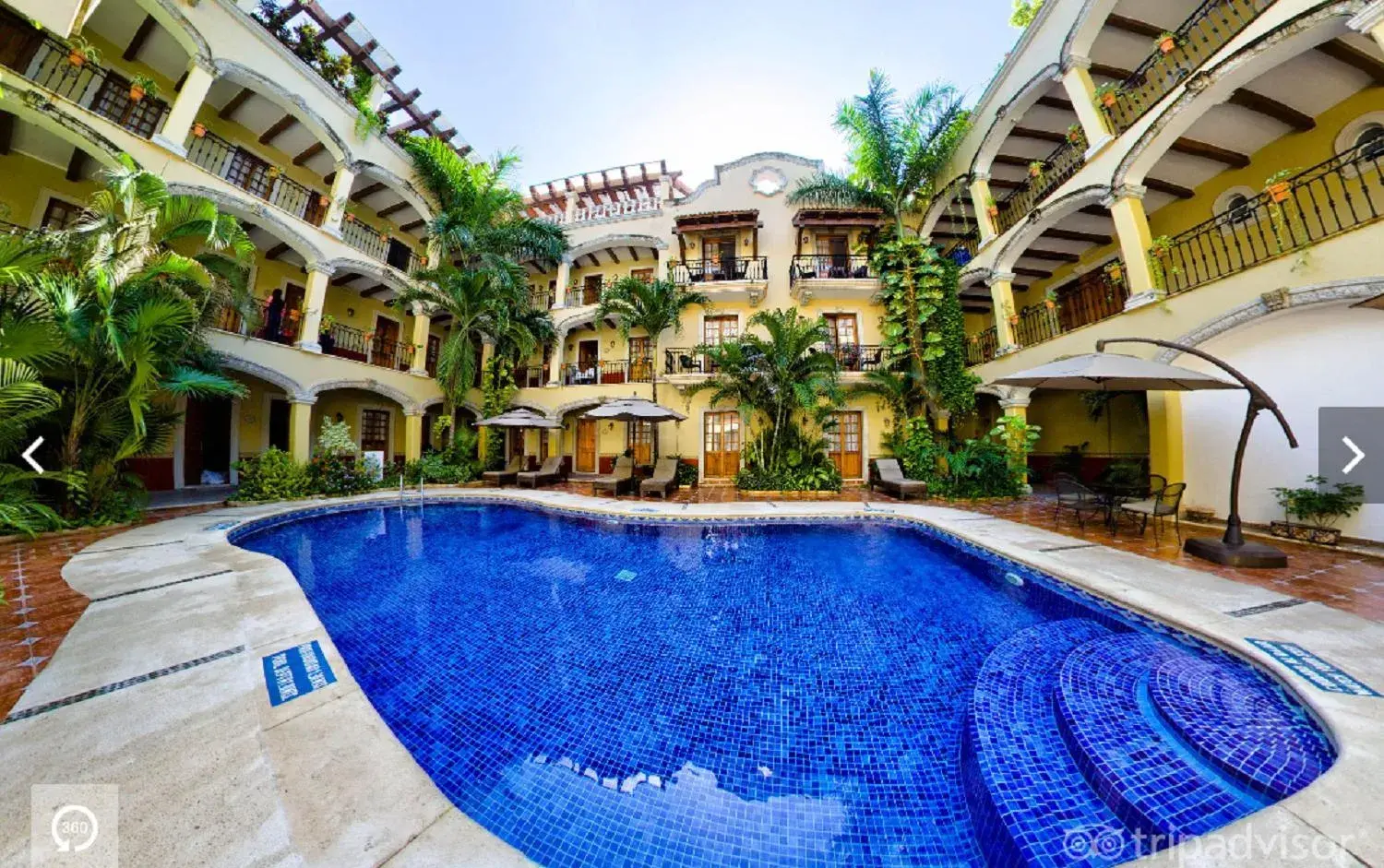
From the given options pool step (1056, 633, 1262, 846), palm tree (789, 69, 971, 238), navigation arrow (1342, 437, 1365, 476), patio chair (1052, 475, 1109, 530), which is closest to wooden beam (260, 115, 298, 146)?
palm tree (789, 69, 971, 238)

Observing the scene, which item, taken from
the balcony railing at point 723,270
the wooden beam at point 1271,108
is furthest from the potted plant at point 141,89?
the wooden beam at point 1271,108

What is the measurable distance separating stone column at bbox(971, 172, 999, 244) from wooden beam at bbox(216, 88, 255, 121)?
18.4 metres

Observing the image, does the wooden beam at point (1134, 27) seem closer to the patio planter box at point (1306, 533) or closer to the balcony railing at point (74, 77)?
the patio planter box at point (1306, 533)

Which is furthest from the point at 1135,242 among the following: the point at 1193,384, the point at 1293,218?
the point at 1193,384

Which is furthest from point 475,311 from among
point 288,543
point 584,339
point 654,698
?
point 654,698

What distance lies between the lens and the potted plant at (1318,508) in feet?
17.4

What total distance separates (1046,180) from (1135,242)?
11.4 feet

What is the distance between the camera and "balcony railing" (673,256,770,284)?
13680 millimetres

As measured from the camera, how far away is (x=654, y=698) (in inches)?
117

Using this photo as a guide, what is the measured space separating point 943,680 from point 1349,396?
7404 millimetres

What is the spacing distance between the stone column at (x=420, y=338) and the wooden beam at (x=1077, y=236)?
702 inches

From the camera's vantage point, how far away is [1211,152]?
7.54 m

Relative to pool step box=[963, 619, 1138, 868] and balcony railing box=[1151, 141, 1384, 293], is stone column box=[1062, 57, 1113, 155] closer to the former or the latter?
balcony railing box=[1151, 141, 1384, 293]

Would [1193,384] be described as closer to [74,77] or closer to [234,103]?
[74,77]
